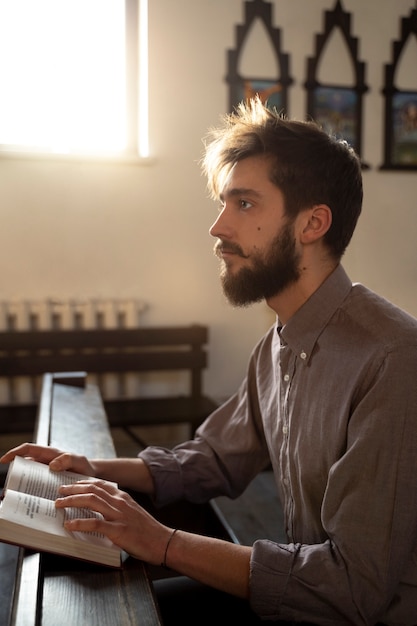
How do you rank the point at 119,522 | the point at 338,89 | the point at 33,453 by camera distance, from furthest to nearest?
the point at 338,89, the point at 33,453, the point at 119,522

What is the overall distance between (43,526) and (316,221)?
737mm

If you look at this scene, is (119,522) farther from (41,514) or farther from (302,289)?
(302,289)

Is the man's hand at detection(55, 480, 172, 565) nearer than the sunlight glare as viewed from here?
Yes

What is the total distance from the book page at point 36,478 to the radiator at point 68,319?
6.50 ft

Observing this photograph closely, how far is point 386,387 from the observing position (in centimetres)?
95

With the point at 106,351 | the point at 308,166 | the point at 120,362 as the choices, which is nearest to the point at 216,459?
the point at 308,166

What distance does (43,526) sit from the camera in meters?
0.89

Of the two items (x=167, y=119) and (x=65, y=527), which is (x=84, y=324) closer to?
(x=167, y=119)

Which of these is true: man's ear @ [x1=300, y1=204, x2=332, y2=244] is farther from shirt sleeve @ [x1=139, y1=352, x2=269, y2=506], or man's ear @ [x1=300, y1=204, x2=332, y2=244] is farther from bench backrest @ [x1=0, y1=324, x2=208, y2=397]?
bench backrest @ [x1=0, y1=324, x2=208, y2=397]

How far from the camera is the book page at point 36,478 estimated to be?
100 centimetres

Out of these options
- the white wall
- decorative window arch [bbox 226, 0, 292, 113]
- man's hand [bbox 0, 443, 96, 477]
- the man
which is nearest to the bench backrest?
the white wall

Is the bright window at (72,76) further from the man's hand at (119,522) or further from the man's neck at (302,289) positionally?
the man's hand at (119,522)

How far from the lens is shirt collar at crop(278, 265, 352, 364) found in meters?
1.14

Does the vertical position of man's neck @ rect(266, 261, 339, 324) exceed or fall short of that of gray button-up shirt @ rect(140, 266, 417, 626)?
it exceeds it
